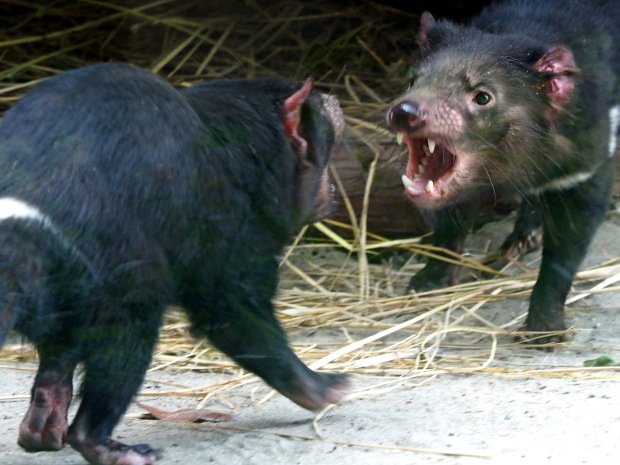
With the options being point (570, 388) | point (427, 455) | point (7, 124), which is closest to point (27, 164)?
point (7, 124)

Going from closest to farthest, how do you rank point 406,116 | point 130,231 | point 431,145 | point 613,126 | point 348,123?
1. point 130,231
2. point 406,116
3. point 431,145
4. point 613,126
5. point 348,123

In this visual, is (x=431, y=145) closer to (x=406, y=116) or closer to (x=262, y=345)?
(x=406, y=116)

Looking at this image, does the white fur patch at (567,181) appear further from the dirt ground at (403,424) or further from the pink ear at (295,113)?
the pink ear at (295,113)

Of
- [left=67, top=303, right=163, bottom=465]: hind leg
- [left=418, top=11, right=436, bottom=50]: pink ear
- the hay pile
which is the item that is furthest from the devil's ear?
[left=67, top=303, right=163, bottom=465]: hind leg

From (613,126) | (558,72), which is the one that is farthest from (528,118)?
(613,126)

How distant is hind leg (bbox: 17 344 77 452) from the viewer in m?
3.15

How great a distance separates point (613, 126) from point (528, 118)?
2.08 ft

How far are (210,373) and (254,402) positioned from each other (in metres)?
0.47

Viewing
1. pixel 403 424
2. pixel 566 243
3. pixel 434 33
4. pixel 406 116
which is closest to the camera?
pixel 403 424

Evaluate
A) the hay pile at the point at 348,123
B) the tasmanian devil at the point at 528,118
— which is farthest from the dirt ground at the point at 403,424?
the tasmanian devil at the point at 528,118

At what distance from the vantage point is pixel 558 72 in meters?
4.37

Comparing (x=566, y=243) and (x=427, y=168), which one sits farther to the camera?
(x=566, y=243)

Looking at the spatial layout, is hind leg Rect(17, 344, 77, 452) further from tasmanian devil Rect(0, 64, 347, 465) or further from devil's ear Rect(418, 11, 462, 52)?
devil's ear Rect(418, 11, 462, 52)

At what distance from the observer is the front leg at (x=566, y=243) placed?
4.72 meters
